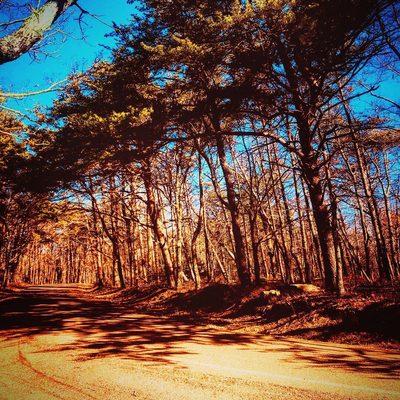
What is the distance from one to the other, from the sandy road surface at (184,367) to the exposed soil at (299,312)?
2.70 ft

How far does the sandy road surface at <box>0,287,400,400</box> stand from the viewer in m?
4.34

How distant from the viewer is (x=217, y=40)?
881 centimetres

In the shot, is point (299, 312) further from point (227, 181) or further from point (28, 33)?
point (28, 33)

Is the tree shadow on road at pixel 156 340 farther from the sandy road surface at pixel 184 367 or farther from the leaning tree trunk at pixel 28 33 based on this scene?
the leaning tree trunk at pixel 28 33

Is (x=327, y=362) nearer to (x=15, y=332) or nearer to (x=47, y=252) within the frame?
(x=15, y=332)

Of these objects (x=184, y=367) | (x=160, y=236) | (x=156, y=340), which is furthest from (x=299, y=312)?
(x=160, y=236)

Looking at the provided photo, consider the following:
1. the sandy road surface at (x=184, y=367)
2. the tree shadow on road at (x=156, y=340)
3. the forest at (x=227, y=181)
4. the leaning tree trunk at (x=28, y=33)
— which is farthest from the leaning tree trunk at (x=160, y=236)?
the leaning tree trunk at (x=28, y=33)

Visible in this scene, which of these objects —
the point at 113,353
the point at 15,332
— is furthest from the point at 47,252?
the point at 113,353

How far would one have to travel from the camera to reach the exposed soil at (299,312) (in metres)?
7.32

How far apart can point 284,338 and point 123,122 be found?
8890 millimetres

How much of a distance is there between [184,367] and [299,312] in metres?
5.27

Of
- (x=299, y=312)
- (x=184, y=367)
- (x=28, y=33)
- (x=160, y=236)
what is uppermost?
(x=28, y=33)

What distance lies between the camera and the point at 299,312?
9273 millimetres

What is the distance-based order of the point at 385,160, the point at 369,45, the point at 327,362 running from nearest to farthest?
the point at 327,362 → the point at 369,45 → the point at 385,160
